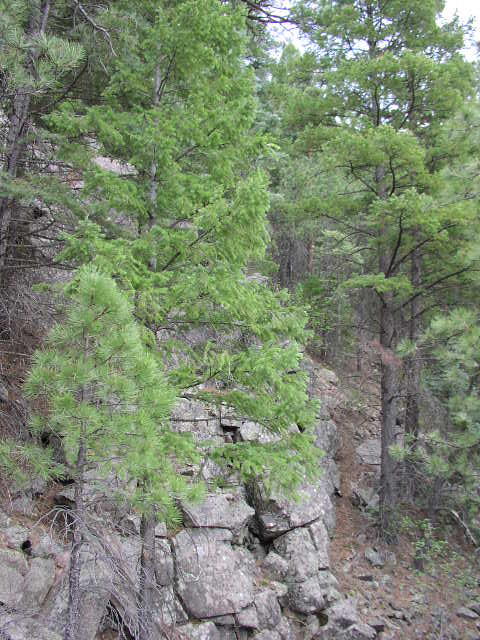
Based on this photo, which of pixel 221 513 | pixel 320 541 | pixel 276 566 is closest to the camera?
pixel 221 513

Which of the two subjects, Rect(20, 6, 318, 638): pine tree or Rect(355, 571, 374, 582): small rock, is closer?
Rect(20, 6, 318, 638): pine tree

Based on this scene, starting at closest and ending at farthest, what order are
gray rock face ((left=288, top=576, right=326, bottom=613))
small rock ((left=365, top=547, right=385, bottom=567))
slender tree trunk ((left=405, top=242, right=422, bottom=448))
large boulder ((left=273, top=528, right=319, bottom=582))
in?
gray rock face ((left=288, top=576, right=326, bottom=613)), large boulder ((left=273, top=528, right=319, bottom=582)), small rock ((left=365, top=547, right=385, bottom=567)), slender tree trunk ((left=405, top=242, right=422, bottom=448))

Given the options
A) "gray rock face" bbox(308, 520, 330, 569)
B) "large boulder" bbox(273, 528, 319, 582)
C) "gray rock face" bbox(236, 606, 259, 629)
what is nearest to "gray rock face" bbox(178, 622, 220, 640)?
"gray rock face" bbox(236, 606, 259, 629)

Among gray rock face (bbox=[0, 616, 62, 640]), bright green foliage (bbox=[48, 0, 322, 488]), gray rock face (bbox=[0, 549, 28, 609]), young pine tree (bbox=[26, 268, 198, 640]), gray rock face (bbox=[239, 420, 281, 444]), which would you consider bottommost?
gray rock face (bbox=[0, 616, 62, 640])

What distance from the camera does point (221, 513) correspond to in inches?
304

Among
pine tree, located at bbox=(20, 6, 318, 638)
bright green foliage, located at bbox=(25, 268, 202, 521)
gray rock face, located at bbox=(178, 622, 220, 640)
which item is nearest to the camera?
bright green foliage, located at bbox=(25, 268, 202, 521)

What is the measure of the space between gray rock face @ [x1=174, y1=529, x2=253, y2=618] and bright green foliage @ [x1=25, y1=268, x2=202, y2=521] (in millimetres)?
3022

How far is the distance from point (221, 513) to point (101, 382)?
15.2 feet

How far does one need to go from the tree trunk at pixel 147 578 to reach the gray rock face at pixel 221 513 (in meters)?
1.42

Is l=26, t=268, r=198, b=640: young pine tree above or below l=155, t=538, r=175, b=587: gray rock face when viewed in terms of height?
above

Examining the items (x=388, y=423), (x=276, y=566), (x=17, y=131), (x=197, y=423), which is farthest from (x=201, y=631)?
(x=17, y=131)

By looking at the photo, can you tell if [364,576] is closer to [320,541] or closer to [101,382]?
[320,541]

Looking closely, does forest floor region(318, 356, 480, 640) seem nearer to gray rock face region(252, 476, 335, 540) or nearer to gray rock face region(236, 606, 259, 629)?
gray rock face region(252, 476, 335, 540)

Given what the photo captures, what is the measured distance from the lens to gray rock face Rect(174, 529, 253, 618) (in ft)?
21.8
